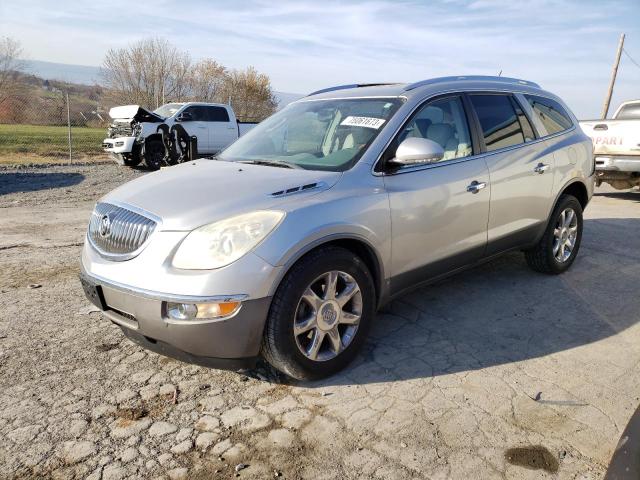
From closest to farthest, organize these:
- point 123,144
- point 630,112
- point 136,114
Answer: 1. point 630,112
2. point 123,144
3. point 136,114

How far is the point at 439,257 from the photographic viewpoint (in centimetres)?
379

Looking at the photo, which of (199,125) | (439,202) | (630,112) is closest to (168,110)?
(199,125)

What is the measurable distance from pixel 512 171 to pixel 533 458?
2486 mm

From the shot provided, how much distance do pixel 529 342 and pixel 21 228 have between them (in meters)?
6.44

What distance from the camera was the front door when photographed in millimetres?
3465

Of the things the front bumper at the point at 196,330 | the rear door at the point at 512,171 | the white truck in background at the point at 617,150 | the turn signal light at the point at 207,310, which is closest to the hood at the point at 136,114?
the white truck in background at the point at 617,150

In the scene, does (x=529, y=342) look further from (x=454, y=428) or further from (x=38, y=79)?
(x=38, y=79)

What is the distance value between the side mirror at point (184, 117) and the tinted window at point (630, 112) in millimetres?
11265

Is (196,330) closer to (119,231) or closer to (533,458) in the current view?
(119,231)

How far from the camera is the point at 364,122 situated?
3.64m

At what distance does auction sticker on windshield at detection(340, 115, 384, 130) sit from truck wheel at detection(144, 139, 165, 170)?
467 inches

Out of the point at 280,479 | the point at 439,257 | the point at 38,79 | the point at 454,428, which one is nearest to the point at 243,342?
the point at 280,479

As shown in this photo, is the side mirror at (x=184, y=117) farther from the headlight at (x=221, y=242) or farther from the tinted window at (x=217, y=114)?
the headlight at (x=221, y=242)

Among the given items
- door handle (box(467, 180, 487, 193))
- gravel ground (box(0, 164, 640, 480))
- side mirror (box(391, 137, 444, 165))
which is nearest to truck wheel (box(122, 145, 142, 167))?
gravel ground (box(0, 164, 640, 480))
